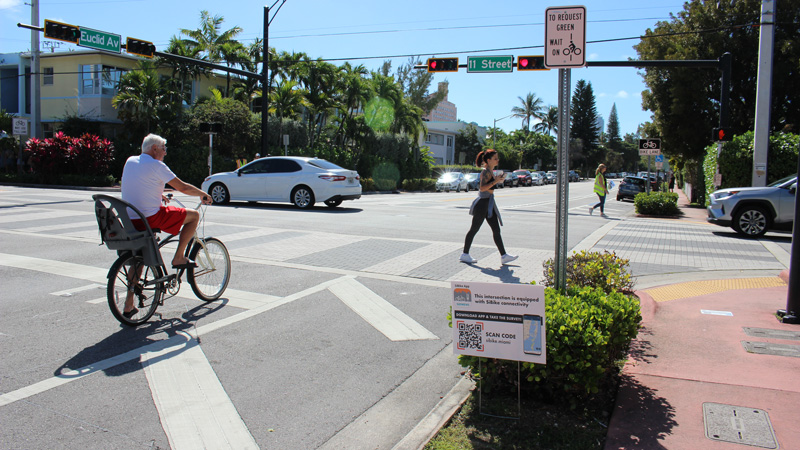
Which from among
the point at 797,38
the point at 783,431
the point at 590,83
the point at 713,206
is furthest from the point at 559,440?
the point at 590,83

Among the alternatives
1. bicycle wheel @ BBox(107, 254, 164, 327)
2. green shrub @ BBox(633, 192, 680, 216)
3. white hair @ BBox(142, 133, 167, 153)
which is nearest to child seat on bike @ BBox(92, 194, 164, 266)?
bicycle wheel @ BBox(107, 254, 164, 327)

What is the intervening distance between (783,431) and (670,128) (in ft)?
84.6

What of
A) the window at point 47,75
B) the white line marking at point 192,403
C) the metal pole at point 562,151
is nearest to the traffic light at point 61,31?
the white line marking at point 192,403

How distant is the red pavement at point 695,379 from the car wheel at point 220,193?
13950 millimetres

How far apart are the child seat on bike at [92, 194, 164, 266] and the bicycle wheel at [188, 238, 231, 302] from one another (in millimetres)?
741

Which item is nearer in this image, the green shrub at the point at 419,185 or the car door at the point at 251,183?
the car door at the point at 251,183

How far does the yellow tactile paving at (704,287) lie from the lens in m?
7.13

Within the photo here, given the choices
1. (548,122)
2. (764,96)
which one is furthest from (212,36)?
(548,122)

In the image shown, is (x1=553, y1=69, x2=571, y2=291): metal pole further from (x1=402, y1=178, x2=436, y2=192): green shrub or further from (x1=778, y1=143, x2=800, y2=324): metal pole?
(x1=402, y1=178, x2=436, y2=192): green shrub

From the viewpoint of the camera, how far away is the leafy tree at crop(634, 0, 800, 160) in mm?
23438

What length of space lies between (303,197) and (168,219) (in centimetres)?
1139

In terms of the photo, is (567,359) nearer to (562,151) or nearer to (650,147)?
(562,151)

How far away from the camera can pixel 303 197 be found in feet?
55.7

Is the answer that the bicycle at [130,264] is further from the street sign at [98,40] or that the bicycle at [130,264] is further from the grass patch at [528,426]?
the street sign at [98,40]
